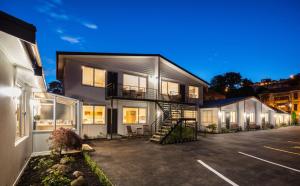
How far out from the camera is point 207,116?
73.5ft

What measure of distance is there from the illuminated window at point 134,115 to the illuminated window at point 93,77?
321 centimetres

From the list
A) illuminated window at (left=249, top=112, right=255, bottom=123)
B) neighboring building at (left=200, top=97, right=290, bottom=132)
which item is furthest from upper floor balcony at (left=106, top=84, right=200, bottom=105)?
illuminated window at (left=249, top=112, right=255, bottom=123)

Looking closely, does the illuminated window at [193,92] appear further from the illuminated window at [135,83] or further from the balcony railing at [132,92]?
the illuminated window at [135,83]

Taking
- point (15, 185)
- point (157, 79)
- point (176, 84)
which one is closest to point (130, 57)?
point (157, 79)

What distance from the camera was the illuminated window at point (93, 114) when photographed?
1409 centimetres

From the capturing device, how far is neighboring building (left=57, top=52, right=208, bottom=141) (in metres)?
13.8

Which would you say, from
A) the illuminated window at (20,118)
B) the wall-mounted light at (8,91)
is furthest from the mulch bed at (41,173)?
the wall-mounted light at (8,91)

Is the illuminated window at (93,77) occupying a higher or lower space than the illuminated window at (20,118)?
higher

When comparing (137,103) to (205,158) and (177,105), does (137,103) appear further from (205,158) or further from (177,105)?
(205,158)

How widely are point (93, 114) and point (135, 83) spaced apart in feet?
16.3

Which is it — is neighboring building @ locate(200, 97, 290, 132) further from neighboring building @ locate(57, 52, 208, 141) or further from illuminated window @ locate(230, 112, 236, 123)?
A: neighboring building @ locate(57, 52, 208, 141)

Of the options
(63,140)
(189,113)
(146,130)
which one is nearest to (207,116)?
(189,113)

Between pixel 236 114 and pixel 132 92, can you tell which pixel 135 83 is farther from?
pixel 236 114

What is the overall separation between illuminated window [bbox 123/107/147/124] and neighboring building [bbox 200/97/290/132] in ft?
29.5
